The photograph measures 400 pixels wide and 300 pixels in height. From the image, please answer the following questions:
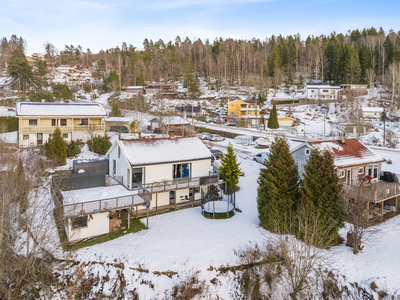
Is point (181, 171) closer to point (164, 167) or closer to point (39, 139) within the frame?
point (164, 167)

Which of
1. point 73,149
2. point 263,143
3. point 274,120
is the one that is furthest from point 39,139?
point 274,120

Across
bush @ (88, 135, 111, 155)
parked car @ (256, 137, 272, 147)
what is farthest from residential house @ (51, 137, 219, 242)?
parked car @ (256, 137, 272, 147)

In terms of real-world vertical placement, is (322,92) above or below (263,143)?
above

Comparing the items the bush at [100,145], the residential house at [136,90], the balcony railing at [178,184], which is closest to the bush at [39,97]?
the bush at [100,145]

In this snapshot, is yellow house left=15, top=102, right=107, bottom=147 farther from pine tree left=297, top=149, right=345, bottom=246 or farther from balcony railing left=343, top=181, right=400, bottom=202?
balcony railing left=343, top=181, right=400, bottom=202

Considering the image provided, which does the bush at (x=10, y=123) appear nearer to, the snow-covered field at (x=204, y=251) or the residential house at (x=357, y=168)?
the snow-covered field at (x=204, y=251)

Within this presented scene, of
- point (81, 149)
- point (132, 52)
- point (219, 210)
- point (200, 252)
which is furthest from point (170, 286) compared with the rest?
point (132, 52)
